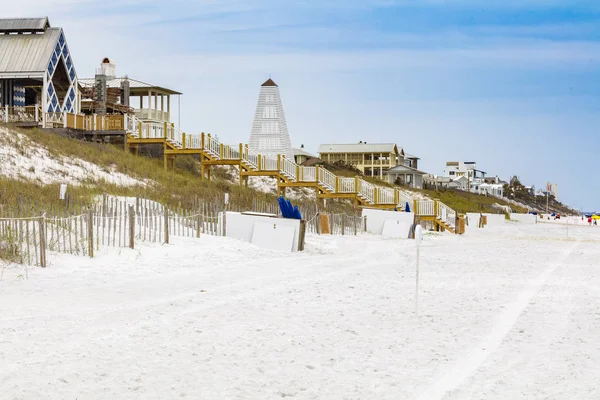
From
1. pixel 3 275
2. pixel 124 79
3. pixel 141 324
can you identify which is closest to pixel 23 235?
pixel 3 275

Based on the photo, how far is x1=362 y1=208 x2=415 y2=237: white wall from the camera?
104 feet

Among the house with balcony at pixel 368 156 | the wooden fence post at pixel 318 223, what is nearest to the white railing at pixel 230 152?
the wooden fence post at pixel 318 223

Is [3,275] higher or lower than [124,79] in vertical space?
lower

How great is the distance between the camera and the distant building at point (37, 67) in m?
39.9

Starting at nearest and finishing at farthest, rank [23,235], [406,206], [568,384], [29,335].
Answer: [568,384], [29,335], [23,235], [406,206]

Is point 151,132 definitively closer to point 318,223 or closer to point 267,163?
point 267,163

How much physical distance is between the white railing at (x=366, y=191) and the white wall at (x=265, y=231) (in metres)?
14.4

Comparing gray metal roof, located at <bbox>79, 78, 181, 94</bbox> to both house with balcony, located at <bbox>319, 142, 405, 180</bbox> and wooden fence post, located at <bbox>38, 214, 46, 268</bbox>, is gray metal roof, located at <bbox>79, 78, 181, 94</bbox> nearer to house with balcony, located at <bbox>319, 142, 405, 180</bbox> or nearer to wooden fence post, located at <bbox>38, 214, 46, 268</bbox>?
wooden fence post, located at <bbox>38, 214, 46, 268</bbox>

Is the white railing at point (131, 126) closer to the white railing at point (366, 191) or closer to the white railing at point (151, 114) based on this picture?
the white railing at point (151, 114)

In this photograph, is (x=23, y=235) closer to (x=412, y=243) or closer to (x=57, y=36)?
(x=412, y=243)

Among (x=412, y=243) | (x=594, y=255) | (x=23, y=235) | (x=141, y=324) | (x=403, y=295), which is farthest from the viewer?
(x=412, y=243)

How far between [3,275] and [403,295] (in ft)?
22.1

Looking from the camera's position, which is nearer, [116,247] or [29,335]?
[29,335]

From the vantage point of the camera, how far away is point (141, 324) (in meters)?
9.95
